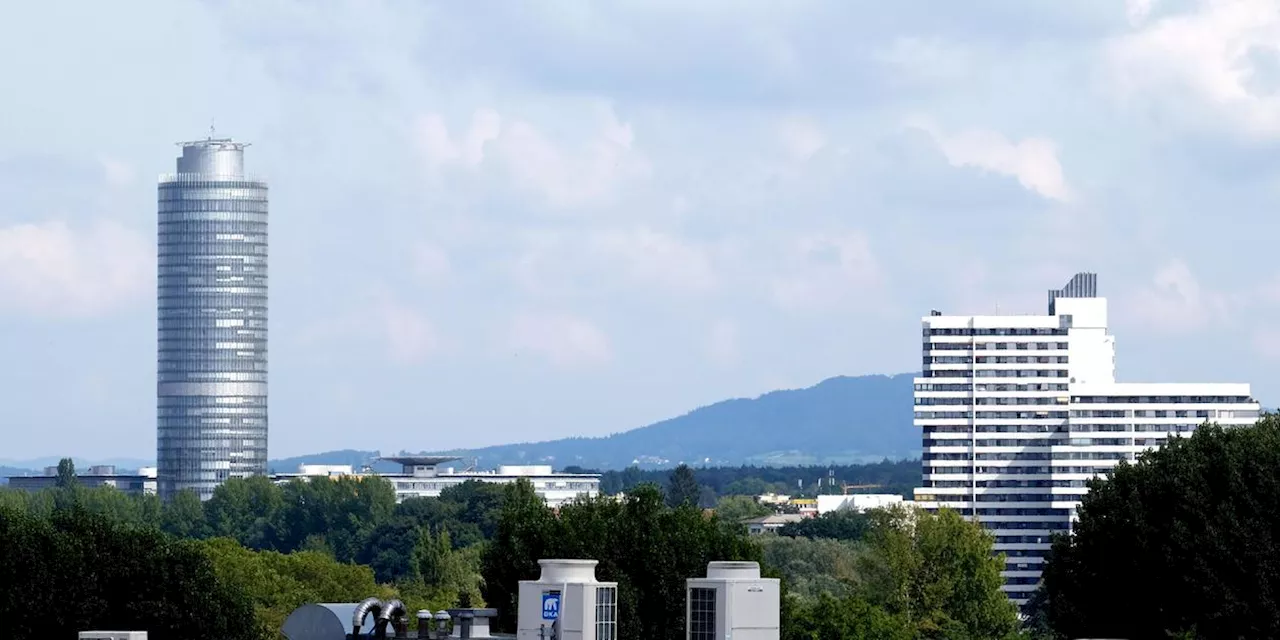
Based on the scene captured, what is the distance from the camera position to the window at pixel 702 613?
61.3 metres

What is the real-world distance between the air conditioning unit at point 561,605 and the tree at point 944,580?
88573 millimetres

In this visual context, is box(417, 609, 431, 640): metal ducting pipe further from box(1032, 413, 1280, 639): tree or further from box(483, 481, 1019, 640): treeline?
box(1032, 413, 1280, 639): tree

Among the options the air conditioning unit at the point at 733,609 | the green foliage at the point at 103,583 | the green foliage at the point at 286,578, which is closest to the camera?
the air conditioning unit at the point at 733,609

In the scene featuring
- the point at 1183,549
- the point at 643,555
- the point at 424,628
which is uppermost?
the point at 1183,549

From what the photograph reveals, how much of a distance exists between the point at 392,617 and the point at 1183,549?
35122 millimetres

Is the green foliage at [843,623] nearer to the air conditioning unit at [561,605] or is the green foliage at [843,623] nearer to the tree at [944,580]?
the tree at [944,580]

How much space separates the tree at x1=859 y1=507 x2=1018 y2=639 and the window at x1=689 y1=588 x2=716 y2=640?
87.7 meters

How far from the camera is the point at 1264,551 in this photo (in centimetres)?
9475

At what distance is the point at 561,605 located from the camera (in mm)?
60500

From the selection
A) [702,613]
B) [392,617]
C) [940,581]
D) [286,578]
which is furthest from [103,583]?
[940,581]

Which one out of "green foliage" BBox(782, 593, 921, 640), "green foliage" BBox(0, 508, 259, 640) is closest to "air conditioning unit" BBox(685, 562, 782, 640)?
"green foliage" BBox(0, 508, 259, 640)

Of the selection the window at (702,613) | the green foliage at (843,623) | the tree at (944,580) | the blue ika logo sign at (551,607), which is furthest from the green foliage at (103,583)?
the tree at (944,580)

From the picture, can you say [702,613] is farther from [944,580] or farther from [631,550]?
[944,580]

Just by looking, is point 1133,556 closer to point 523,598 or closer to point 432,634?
point 432,634
